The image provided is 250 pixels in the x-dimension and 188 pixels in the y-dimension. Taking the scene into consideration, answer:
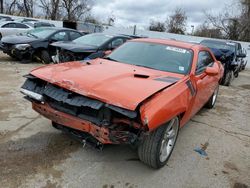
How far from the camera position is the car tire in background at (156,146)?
3.05 m

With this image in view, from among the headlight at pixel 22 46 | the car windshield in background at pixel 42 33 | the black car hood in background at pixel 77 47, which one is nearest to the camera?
the black car hood in background at pixel 77 47

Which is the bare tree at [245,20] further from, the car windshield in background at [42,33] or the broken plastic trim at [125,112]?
the broken plastic trim at [125,112]

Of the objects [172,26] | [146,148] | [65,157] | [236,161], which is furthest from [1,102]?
[172,26]

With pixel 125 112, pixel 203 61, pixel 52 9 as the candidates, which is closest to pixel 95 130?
pixel 125 112

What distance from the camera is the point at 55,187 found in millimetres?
2859

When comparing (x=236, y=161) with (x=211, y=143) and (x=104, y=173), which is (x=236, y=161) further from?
(x=104, y=173)

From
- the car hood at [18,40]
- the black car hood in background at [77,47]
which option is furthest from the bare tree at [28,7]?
the black car hood in background at [77,47]

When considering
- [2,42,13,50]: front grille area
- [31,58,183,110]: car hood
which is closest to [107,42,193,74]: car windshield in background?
[31,58,183,110]: car hood

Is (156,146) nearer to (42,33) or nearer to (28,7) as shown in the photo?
(42,33)

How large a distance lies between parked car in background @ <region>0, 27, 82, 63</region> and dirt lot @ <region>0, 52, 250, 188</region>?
213 inches

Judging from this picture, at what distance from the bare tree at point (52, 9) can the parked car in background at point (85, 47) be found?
42164 mm

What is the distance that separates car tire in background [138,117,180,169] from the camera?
10.0 feet

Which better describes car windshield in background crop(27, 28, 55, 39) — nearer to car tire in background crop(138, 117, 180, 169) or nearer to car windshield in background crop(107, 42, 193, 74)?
car windshield in background crop(107, 42, 193, 74)

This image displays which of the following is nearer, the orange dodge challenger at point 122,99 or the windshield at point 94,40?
the orange dodge challenger at point 122,99
